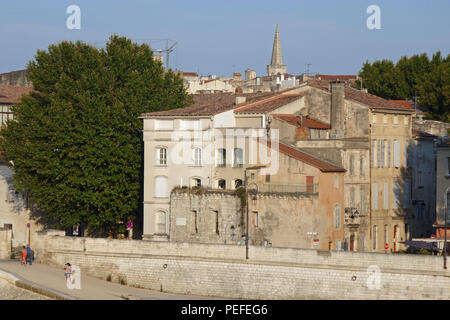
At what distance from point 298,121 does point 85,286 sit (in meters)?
18.6

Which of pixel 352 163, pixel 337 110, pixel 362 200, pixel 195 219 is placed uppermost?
pixel 337 110

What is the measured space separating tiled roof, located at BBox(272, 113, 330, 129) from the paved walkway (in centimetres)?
1530

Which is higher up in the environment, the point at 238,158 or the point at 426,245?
the point at 238,158

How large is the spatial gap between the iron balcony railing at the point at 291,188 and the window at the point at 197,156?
5985mm

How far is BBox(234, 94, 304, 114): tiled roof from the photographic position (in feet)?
224

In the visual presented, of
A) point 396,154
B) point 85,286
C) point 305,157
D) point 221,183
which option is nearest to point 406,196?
point 396,154

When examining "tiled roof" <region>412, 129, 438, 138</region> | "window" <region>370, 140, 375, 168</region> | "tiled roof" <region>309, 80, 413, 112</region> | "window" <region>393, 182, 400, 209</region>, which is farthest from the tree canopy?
"window" <region>370, 140, 375, 168</region>

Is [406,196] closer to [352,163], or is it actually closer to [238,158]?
[352,163]

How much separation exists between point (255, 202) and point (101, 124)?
13.1 metres

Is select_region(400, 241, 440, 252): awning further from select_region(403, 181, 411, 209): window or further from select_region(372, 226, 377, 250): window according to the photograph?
select_region(403, 181, 411, 209): window

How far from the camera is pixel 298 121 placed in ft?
225

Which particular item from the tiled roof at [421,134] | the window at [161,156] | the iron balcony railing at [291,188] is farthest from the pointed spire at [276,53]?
the iron balcony railing at [291,188]

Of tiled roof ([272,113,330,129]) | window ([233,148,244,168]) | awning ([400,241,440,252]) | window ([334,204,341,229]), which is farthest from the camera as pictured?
tiled roof ([272,113,330,129])
